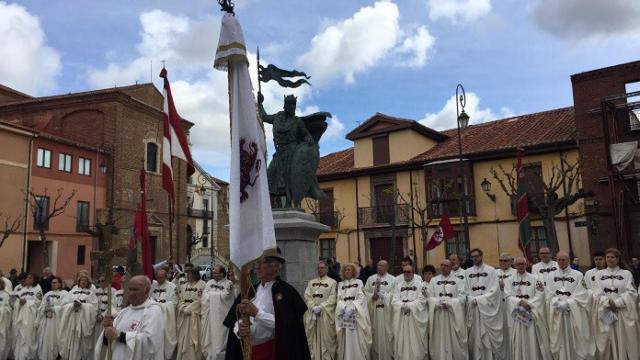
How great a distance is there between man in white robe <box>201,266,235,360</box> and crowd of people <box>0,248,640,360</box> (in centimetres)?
2

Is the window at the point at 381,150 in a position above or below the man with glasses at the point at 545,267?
above

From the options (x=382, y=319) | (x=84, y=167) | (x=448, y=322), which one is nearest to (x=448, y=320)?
(x=448, y=322)

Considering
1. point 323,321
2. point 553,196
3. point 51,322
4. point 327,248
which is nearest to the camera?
point 323,321

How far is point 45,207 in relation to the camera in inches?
1318

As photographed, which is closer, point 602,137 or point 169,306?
point 169,306

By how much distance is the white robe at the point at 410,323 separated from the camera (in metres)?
10.6

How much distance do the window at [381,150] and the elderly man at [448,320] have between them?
884 inches

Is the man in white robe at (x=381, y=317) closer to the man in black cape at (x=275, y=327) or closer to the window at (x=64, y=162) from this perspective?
the man in black cape at (x=275, y=327)

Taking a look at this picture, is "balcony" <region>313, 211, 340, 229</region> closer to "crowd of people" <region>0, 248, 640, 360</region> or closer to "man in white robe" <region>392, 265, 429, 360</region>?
"crowd of people" <region>0, 248, 640, 360</region>

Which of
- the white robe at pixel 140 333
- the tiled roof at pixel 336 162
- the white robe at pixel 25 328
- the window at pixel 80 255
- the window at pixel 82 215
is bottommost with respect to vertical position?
the white robe at pixel 25 328

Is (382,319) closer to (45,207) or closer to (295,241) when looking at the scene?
(295,241)

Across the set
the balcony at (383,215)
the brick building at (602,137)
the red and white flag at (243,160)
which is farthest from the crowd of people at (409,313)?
the balcony at (383,215)

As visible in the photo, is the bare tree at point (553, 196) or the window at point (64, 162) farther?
the window at point (64, 162)

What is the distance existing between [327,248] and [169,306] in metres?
23.9
